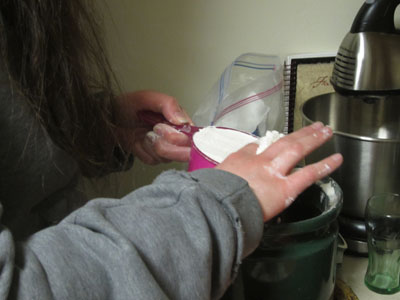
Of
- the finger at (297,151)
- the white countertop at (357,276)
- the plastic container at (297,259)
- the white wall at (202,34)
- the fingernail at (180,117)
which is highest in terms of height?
the white wall at (202,34)

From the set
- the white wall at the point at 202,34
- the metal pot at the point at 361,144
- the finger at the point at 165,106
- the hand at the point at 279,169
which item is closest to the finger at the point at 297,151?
the hand at the point at 279,169

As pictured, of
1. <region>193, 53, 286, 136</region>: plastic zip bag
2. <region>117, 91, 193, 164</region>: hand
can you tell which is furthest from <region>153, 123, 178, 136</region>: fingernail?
<region>193, 53, 286, 136</region>: plastic zip bag

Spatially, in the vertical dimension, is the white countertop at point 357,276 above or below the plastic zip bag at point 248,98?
below

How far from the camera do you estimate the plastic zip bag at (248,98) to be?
71 cm

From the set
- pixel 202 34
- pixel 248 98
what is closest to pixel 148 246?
pixel 248 98

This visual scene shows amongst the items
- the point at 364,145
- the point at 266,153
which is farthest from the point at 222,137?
the point at 364,145

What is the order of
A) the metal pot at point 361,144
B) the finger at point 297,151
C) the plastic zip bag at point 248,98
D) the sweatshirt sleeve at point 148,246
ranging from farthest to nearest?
the plastic zip bag at point 248,98
the metal pot at point 361,144
the finger at point 297,151
the sweatshirt sleeve at point 148,246

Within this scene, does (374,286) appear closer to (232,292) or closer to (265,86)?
(232,292)

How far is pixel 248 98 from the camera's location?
0.73 meters

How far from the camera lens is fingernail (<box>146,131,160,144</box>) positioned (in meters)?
0.64

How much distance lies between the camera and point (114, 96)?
0.66 m

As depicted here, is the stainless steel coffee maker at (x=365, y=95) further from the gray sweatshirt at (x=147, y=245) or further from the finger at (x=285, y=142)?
the gray sweatshirt at (x=147, y=245)

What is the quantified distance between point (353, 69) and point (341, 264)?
284 millimetres

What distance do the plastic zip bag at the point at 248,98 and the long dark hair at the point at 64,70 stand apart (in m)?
0.20
